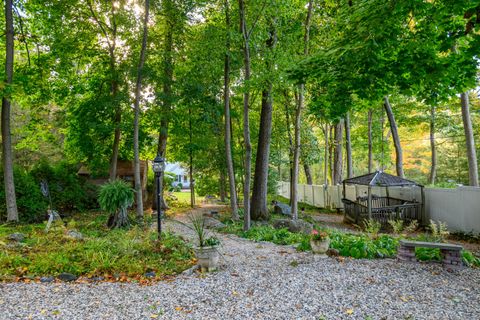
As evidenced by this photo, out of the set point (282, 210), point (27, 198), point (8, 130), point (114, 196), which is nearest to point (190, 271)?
point (114, 196)

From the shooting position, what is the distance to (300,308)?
11.1 feet

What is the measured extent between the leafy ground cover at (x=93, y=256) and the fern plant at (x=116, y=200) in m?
1.48

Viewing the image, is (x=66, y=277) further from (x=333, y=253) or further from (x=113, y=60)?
(x=113, y=60)

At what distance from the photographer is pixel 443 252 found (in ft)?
15.6

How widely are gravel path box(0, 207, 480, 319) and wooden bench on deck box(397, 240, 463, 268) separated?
0.65 feet

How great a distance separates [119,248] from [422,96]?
5.68m

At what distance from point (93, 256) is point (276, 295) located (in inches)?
113

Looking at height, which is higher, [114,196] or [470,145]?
[470,145]

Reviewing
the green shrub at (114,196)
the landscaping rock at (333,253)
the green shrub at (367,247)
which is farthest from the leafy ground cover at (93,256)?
the green shrub at (367,247)

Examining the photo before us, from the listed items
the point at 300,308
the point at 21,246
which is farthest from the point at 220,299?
the point at 21,246

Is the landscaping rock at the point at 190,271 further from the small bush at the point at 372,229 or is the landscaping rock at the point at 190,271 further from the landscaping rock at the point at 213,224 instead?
the landscaping rock at the point at 213,224

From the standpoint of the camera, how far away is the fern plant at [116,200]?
7492 millimetres

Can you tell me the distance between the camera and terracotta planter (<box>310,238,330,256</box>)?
5273 mm

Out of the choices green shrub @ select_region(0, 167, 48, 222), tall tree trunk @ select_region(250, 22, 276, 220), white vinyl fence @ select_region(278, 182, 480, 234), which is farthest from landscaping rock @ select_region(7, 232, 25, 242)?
white vinyl fence @ select_region(278, 182, 480, 234)
